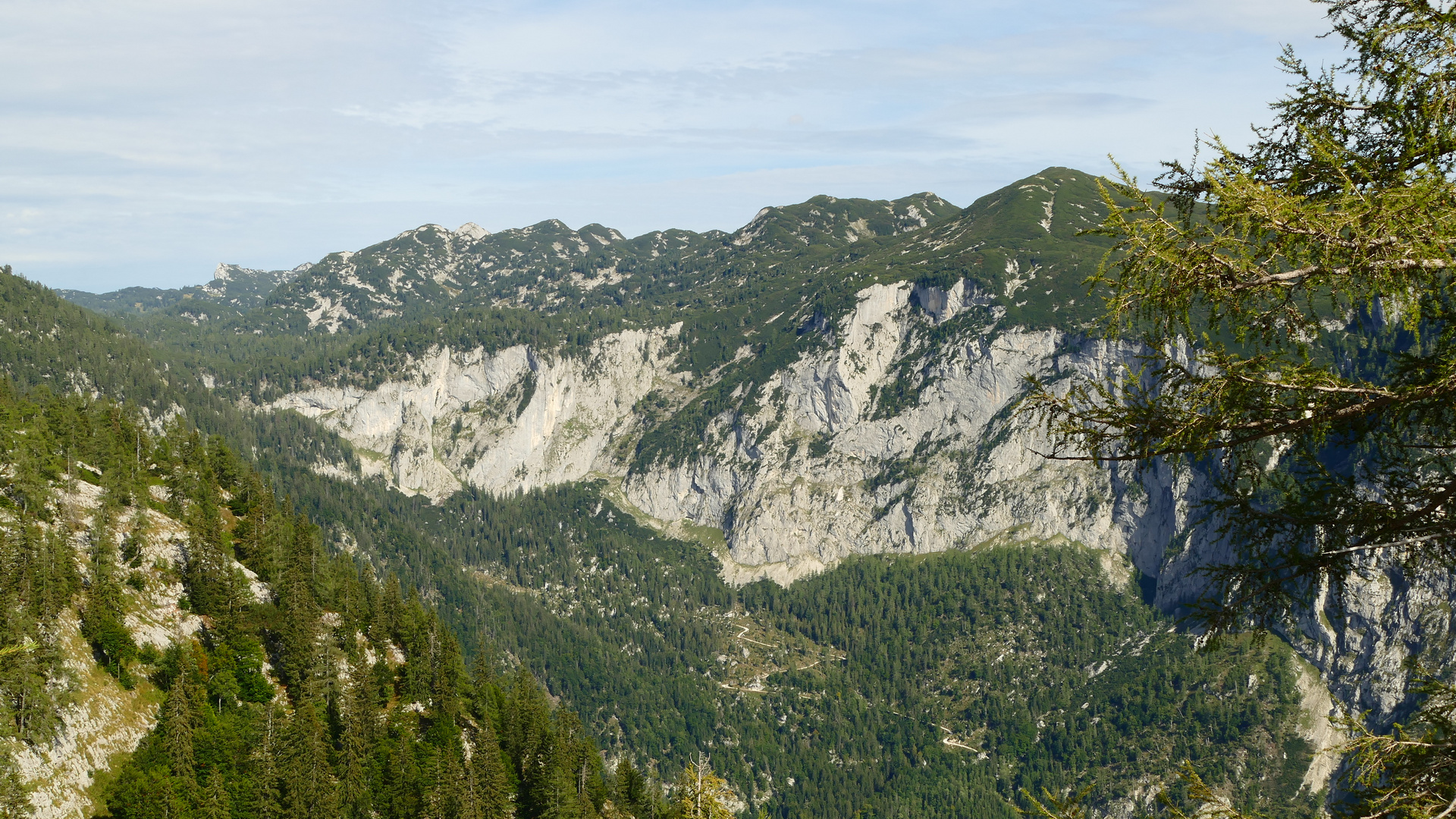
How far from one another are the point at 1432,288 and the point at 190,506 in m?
117

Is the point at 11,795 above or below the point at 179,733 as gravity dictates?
above

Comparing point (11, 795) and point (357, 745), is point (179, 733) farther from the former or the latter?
point (357, 745)

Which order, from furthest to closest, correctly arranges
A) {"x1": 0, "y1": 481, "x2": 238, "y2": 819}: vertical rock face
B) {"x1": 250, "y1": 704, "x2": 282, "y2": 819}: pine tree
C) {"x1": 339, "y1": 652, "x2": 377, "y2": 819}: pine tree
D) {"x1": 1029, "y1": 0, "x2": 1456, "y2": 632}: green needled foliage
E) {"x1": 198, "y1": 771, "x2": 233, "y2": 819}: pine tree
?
{"x1": 339, "y1": 652, "x2": 377, "y2": 819}: pine tree, {"x1": 250, "y1": 704, "x2": 282, "y2": 819}: pine tree, {"x1": 198, "y1": 771, "x2": 233, "y2": 819}: pine tree, {"x1": 0, "y1": 481, "x2": 238, "y2": 819}: vertical rock face, {"x1": 1029, "y1": 0, "x2": 1456, "y2": 632}: green needled foliage

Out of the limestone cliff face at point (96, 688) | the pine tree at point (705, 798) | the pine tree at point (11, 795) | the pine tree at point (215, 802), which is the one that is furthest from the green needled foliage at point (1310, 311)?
the limestone cliff face at point (96, 688)

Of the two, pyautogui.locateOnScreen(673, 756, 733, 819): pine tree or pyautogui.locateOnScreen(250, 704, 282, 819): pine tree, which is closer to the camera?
pyautogui.locateOnScreen(673, 756, 733, 819): pine tree

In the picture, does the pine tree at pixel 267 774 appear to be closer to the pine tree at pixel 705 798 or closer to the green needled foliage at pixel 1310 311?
the pine tree at pixel 705 798

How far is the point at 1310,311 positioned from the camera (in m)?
15.6

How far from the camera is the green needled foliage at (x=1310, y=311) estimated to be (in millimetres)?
13219

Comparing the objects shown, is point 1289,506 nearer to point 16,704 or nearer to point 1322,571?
point 1322,571

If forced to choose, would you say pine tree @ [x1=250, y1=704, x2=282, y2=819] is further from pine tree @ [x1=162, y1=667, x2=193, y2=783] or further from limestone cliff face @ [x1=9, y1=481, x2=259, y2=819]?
limestone cliff face @ [x1=9, y1=481, x2=259, y2=819]

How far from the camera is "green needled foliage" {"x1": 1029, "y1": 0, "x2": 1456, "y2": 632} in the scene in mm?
13219

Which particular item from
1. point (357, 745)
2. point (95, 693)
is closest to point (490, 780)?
point (357, 745)

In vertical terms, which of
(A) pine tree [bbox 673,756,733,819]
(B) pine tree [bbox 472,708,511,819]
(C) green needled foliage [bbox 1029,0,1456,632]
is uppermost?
(C) green needled foliage [bbox 1029,0,1456,632]

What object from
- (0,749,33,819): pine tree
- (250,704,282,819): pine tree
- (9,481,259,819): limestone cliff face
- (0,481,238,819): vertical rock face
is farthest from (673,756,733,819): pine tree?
(9,481,259,819): limestone cliff face
